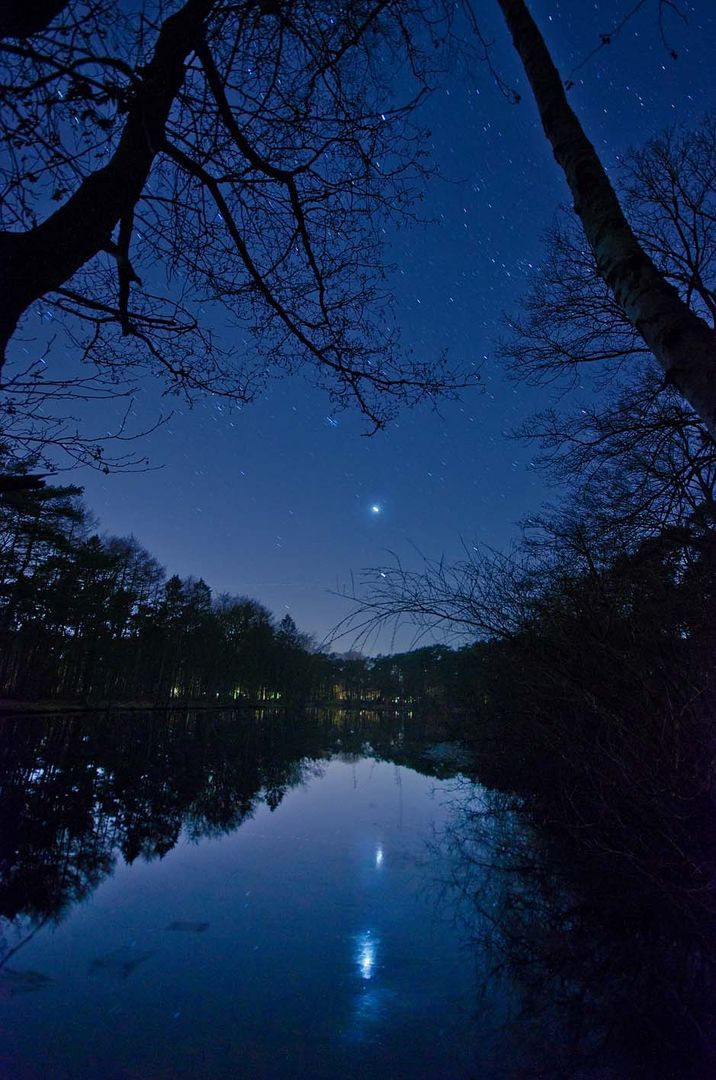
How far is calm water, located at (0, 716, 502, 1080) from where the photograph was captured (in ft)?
9.00

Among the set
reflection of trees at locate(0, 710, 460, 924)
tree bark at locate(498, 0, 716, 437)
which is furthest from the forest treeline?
tree bark at locate(498, 0, 716, 437)

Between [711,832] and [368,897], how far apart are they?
10.2ft

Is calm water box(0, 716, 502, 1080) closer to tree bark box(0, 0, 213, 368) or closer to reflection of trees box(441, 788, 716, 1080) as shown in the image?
reflection of trees box(441, 788, 716, 1080)

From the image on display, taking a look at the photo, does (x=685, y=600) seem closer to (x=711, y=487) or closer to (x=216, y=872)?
(x=711, y=487)

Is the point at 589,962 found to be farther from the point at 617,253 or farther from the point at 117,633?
the point at 117,633

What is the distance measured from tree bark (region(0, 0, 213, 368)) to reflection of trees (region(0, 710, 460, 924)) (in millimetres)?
4952

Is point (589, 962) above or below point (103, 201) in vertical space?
below

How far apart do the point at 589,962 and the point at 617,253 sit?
4686 mm

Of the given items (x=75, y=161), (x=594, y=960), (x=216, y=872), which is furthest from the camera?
(x=216, y=872)

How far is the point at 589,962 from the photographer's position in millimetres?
3867

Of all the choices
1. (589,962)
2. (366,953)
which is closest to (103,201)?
(366,953)

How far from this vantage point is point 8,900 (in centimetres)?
464

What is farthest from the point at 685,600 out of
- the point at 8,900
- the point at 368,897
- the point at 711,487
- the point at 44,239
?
the point at 8,900

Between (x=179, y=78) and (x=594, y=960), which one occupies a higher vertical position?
(x=179, y=78)
